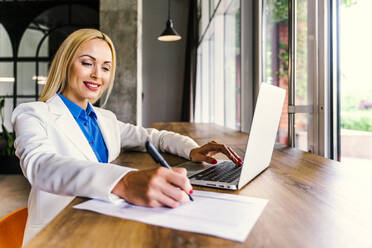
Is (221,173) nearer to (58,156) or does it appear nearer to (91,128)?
(58,156)

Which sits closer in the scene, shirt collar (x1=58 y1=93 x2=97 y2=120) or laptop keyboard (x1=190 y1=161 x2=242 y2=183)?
laptop keyboard (x1=190 y1=161 x2=242 y2=183)

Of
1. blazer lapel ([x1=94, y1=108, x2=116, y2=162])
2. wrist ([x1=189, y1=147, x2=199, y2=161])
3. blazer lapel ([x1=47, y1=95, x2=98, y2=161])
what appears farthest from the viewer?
blazer lapel ([x1=94, y1=108, x2=116, y2=162])

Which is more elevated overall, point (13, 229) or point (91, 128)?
point (91, 128)

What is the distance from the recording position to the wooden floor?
9.88ft

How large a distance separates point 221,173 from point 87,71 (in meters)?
0.72

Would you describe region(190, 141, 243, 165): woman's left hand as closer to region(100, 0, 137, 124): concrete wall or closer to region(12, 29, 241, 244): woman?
region(12, 29, 241, 244): woman

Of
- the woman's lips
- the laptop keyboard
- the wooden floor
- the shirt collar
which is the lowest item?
the wooden floor

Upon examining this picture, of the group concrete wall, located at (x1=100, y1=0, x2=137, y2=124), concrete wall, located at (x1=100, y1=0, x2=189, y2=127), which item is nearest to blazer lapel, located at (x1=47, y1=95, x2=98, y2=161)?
concrete wall, located at (x1=100, y1=0, x2=137, y2=124)

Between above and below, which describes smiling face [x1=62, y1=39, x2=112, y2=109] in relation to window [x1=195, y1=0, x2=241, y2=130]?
below

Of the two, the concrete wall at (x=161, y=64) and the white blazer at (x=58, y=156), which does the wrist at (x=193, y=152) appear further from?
the concrete wall at (x=161, y=64)

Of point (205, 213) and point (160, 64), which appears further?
point (160, 64)

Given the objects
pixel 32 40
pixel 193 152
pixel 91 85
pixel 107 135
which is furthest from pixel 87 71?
pixel 32 40

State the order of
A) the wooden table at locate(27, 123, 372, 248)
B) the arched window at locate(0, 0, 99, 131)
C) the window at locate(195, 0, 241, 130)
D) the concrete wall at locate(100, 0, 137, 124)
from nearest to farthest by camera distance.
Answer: the wooden table at locate(27, 123, 372, 248), the window at locate(195, 0, 241, 130), the concrete wall at locate(100, 0, 137, 124), the arched window at locate(0, 0, 99, 131)

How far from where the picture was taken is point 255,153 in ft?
2.56
